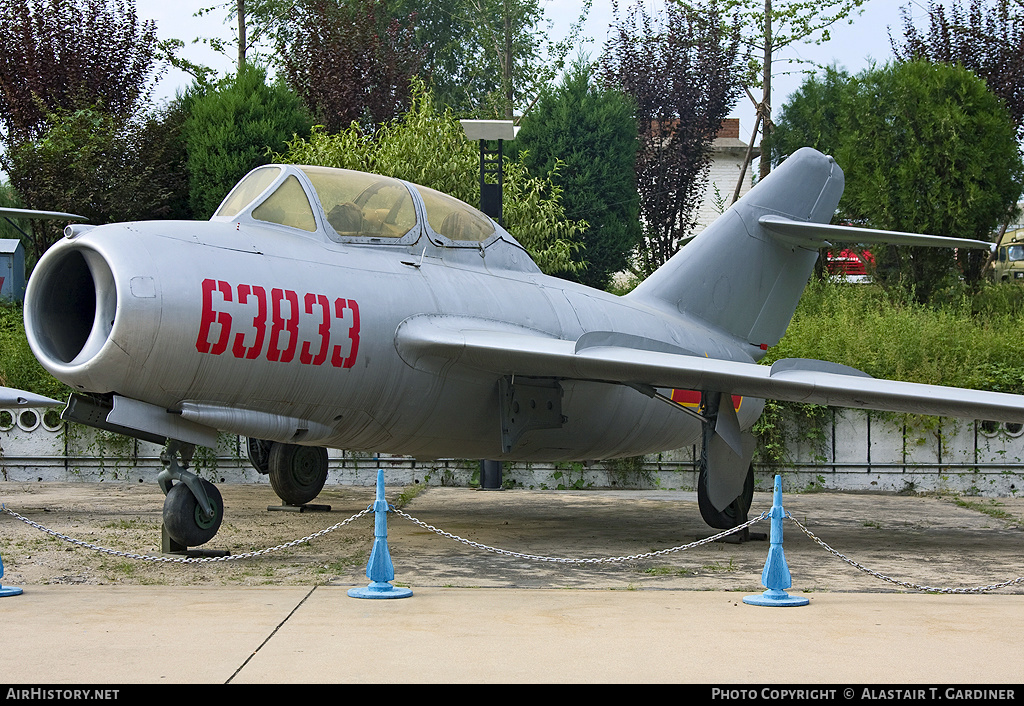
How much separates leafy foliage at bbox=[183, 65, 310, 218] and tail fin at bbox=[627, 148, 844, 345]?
13.1 metres

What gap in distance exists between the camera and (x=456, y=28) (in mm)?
49781

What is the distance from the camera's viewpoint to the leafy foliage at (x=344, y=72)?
1204 inches

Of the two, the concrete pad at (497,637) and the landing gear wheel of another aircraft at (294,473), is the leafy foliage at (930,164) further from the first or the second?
the concrete pad at (497,637)

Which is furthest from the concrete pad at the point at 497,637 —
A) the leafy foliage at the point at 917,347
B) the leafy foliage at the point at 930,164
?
the leafy foliage at the point at 930,164

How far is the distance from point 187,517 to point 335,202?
2.79 meters

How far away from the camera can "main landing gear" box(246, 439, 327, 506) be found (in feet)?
39.6

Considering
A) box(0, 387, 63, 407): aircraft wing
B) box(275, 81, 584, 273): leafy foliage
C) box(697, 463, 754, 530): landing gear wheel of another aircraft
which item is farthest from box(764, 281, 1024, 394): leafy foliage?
box(0, 387, 63, 407): aircraft wing

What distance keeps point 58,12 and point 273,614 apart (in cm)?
2544

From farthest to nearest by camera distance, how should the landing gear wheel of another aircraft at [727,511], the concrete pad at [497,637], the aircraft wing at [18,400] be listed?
the aircraft wing at [18,400] → the landing gear wheel of another aircraft at [727,511] → the concrete pad at [497,637]

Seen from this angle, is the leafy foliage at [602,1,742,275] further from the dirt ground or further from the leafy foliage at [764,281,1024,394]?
the dirt ground

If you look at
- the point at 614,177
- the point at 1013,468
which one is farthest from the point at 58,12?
the point at 1013,468

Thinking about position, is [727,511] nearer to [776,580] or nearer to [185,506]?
Answer: [776,580]

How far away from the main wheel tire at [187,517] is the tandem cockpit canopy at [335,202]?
86.1 inches

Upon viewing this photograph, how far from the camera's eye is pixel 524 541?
9836 mm
